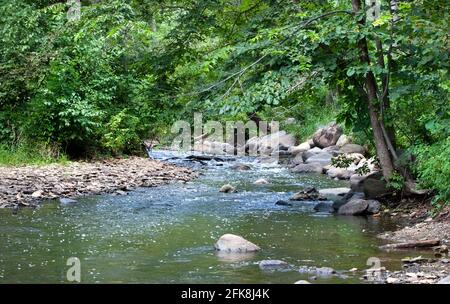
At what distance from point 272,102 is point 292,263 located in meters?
4.01

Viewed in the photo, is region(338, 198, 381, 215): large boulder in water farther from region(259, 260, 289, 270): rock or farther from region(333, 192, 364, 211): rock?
region(259, 260, 289, 270): rock

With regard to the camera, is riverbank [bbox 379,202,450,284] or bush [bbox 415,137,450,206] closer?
riverbank [bbox 379,202,450,284]

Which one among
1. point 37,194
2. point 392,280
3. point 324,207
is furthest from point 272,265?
point 37,194

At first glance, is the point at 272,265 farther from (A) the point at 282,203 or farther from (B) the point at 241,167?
(B) the point at 241,167

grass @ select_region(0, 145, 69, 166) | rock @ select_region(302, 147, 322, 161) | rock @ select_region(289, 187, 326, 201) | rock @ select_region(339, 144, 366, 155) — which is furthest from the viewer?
rock @ select_region(302, 147, 322, 161)

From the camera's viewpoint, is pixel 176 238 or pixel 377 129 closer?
pixel 176 238

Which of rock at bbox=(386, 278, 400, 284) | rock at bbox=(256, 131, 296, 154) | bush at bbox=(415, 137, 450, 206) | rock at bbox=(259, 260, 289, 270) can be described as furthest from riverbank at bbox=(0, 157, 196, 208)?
rock at bbox=(256, 131, 296, 154)

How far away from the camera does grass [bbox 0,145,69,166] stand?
1549cm

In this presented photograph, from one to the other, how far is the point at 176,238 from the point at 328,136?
14520 millimetres

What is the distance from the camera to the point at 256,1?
1416 cm

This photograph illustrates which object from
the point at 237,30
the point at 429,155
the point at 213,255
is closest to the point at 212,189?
the point at 237,30

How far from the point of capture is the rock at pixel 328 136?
76.4ft

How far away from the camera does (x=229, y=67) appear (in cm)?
1274

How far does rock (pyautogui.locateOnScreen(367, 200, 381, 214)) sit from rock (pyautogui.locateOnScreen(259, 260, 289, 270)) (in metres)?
4.48
